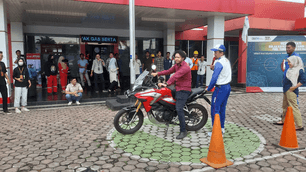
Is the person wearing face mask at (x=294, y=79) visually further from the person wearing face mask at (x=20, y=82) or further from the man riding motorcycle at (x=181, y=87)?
the person wearing face mask at (x=20, y=82)

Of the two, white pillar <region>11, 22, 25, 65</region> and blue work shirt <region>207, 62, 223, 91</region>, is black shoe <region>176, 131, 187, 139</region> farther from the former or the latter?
white pillar <region>11, 22, 25, 65</region>

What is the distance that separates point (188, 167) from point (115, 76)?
7289 millimetres

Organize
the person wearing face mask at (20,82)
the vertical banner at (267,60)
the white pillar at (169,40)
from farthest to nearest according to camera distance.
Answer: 1. the white pillar at (169,40)
2. the vertical banner at (267,60)
3. the person wearing face mask at (20,82)

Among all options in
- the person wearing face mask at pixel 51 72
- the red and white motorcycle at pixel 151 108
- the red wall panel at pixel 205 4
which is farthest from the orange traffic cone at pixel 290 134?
the person wearing face mask at pixel 51 72

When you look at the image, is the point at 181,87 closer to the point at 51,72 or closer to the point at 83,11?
the point at 51,72

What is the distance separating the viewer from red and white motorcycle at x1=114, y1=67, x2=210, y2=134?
4.76 m

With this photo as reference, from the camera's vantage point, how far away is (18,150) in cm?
415

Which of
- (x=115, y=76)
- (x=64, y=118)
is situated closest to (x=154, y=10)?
(x=115, y=76)

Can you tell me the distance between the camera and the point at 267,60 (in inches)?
428

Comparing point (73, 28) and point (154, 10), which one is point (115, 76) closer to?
point (154, 10)

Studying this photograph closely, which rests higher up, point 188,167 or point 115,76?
point 115,76

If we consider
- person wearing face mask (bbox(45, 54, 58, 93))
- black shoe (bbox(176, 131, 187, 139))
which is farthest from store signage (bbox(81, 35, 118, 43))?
black shoe (bbox(176, 131, 187, 139))

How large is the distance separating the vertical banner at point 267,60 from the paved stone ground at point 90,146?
4.09m

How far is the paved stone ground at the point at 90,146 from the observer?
347cm
